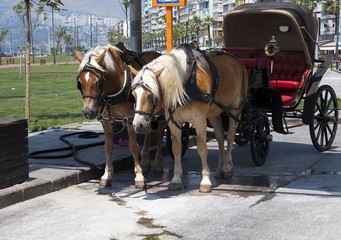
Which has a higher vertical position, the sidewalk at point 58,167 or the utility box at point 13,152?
the utility box at point 13,152

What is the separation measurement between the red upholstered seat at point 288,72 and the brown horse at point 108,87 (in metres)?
3.41

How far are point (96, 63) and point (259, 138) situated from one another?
10.9 ft

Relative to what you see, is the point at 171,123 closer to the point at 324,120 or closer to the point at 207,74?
the point at 207,74

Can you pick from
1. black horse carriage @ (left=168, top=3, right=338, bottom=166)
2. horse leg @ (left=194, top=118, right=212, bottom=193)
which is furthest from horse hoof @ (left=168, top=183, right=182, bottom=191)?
black horse carriage @ (left=168, top=3, right=338, bottom=166)

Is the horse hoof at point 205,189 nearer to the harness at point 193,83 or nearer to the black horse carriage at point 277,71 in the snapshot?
the harness at point 193,83

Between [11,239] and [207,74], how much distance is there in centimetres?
328

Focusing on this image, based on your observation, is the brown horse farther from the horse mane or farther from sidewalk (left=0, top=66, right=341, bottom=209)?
sidewalk (left=0, top=66, right=341, bottom=209)

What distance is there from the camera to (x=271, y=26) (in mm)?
11164

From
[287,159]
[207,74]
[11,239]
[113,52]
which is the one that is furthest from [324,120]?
[11,239]

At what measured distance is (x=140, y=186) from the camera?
786 centimetres

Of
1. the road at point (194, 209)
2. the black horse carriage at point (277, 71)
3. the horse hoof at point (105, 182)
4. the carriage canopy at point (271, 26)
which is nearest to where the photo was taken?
the road at point (194, 209)

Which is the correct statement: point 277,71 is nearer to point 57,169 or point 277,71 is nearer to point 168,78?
point 168,78

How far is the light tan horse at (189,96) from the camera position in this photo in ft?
22.0

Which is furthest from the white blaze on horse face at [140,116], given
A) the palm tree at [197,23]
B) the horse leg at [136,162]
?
the palm tree at [197,23]
